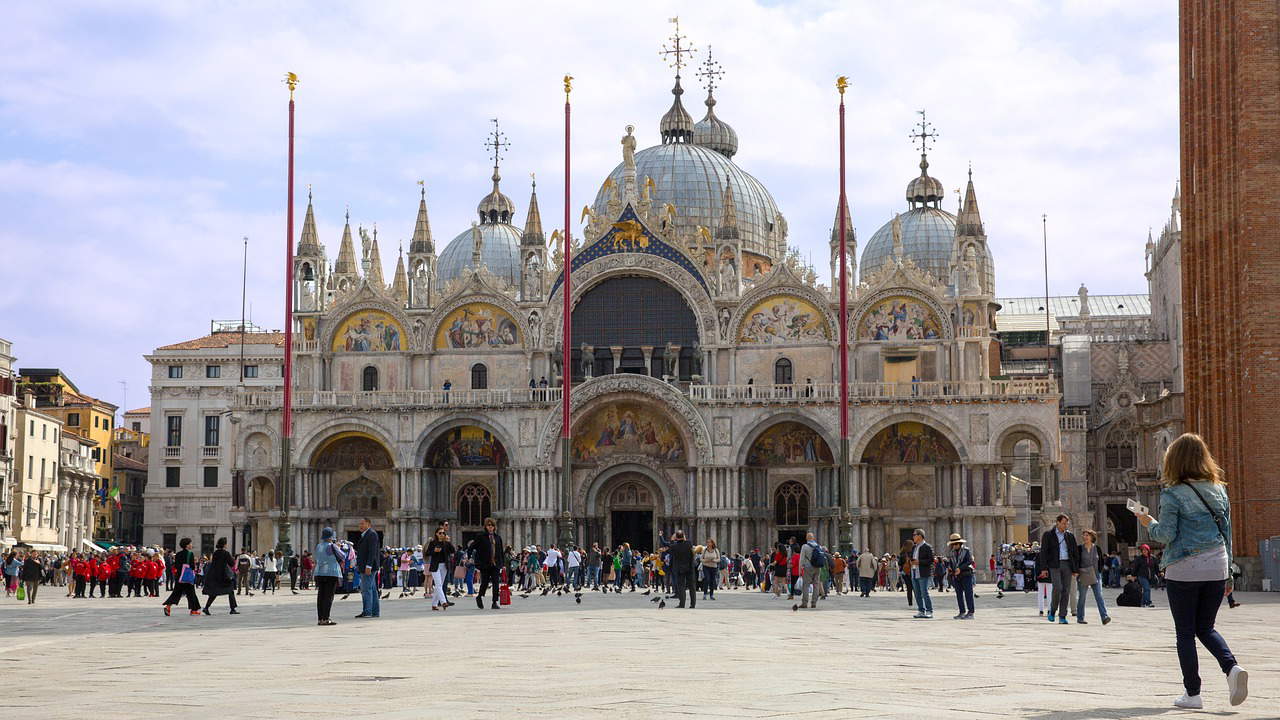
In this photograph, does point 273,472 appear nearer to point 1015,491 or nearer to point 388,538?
point 388,538

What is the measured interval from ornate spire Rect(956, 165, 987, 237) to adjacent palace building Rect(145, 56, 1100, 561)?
0.08 meters

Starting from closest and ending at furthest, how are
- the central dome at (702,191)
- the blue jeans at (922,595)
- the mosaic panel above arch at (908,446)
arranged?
the blue jeans at (922,595) < the mosaic panel above arch at (908,446) < the central dome at (702,191)

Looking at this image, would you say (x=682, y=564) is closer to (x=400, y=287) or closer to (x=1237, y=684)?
(x=1237, y=684)

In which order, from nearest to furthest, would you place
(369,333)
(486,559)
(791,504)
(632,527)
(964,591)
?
(964,591), (486,559), (791,504), (632,527), (369,333)

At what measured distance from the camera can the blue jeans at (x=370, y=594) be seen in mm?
25234

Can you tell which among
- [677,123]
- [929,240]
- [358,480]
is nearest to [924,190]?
[929,240]

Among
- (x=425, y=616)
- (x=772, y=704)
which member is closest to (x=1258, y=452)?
(x=425, y=616)

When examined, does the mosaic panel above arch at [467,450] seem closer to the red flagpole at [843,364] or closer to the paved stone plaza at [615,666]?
the red flagpole at [843,364]

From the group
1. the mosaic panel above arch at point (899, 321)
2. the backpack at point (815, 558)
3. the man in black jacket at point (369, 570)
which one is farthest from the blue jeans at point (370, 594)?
the mosaic panel above arch at point (899, 321)

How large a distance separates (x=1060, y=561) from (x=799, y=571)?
500 inches

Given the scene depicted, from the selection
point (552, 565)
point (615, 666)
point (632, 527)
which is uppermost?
point (632, 527)

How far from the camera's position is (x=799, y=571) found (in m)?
36.1

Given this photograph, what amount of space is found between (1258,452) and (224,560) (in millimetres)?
23115

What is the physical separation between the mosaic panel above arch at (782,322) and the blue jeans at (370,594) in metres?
35.0
